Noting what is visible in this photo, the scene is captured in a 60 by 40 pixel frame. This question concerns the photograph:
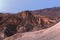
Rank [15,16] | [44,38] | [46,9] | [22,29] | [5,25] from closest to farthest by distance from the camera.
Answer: [44,38] < [22,29] < [5,25] < [15,16] < [46,9]

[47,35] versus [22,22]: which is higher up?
[47,35]

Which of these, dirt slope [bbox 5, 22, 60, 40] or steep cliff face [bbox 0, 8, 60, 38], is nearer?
dirt slope [bbox 5, 22, 60, 40]

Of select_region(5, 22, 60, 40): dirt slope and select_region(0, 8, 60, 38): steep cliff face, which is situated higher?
select_region(5, 22, 60, 40): dirt slope

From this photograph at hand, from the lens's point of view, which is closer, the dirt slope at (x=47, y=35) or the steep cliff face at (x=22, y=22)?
the dirt slope at (x=47, y=35)

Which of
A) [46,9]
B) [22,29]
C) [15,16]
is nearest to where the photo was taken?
[22,29]

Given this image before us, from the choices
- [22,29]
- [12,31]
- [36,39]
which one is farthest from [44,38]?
[12,31]

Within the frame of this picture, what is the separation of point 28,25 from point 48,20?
0.72 m

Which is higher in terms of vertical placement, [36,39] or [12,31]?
[36,39]

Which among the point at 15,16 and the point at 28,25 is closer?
the point at 28,25

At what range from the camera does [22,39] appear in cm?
327

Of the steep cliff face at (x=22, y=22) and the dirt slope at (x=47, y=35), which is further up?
the dirt slope at (x=47, y=35)

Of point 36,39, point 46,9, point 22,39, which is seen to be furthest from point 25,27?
point 46,9

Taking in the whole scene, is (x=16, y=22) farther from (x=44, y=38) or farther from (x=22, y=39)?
(x=44, y=38)

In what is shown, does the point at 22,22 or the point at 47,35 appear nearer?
the point at 47,35
